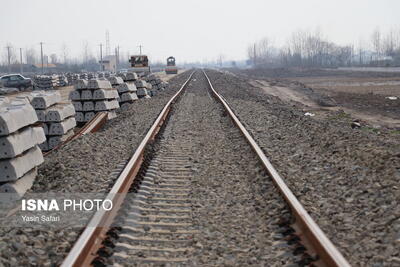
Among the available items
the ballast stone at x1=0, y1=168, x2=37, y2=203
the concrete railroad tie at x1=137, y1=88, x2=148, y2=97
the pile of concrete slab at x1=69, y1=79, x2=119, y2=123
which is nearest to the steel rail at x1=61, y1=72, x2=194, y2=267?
the ballast stone at x1=0, y1=168, x2=37, y2=203

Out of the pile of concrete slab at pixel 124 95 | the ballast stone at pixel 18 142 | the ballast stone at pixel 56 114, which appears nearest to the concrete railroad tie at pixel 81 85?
the ballast stone at pixel 56 114

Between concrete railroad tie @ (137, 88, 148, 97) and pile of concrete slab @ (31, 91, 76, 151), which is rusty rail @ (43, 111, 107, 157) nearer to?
pile of concrete slab @ (31, 91, 76, 151)

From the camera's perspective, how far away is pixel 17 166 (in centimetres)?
754

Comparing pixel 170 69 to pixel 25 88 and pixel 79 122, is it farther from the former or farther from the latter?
pixel 79 122

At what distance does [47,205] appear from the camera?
6496 millimetres

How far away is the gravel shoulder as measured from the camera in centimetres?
493

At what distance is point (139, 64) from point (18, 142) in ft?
162

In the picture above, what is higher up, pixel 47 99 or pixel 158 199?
pixel 47 99

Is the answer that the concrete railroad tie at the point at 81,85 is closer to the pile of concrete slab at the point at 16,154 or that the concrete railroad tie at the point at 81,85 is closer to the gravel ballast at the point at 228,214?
the gravel ballast at the point at 228,214

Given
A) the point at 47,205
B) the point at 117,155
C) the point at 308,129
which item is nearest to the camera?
the point at 47,205

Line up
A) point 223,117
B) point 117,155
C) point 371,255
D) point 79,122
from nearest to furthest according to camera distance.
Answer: point 371,255 < point 117,155 < point 223,117 < point 79,122

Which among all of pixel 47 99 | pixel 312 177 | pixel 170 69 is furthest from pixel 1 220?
pixel 170 69

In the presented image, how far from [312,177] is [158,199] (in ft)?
8.35

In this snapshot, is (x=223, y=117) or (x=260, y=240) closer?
(x=260, y=240)
